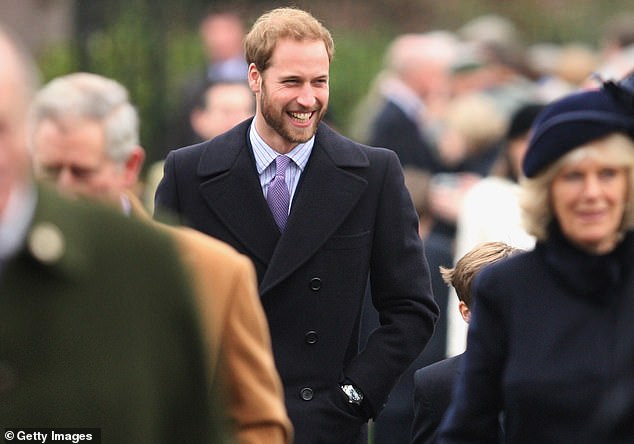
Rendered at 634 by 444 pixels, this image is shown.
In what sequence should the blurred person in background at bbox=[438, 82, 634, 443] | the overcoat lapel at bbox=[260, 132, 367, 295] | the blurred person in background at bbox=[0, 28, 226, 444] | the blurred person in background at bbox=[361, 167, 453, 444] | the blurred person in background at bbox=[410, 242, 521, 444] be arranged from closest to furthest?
the blurred person in background at bbox=[0, 28, 226, 444] → the blurred person in background at bbox=[438, 82, 634, 443] → the blurred person in background at bbox=[410, 242, 521, 444] → the overcoat lapel at bbox=[260, 132, 367, 295] → the blurred person in background at bbox=[361, 167, 453, 444]

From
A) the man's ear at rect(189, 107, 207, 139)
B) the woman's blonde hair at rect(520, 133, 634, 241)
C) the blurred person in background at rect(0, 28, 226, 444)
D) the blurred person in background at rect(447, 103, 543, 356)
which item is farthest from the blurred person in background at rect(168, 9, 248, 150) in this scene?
the blurred person in background at rect(0, 28, 226, 444)

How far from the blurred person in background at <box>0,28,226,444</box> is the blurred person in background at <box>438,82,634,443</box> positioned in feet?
4.83

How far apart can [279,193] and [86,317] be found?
10.9ft

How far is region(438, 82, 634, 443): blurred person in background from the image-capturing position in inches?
166

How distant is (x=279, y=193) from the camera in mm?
6090

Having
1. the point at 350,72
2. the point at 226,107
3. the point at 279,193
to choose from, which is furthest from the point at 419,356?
the point at 350,72

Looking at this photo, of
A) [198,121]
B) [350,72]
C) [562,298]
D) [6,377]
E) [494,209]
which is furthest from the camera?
[350,72]

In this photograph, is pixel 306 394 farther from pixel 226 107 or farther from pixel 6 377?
pixel 226 107

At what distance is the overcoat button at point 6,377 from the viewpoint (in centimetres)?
278

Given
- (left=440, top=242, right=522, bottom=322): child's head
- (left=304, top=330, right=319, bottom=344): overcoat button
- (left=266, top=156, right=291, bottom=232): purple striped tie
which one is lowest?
(left=304, top=330, right=319, bottom=344): overcoat button

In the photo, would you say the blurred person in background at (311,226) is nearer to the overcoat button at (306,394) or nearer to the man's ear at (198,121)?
the overcoat button at (306,394)

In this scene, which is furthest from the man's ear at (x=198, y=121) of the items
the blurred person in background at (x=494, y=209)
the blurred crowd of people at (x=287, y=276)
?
the blurred crowd of people at (x=287, y=276)

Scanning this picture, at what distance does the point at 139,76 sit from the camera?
15547mm

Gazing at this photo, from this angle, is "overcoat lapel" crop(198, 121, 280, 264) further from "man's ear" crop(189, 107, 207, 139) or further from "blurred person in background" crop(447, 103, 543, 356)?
"man's ear" crop(189, 107, 207, 139)
